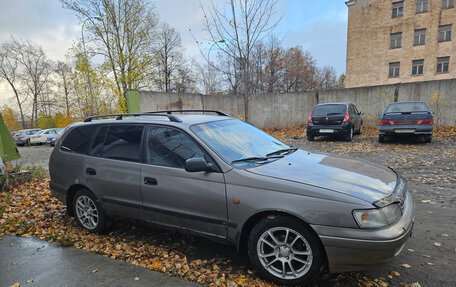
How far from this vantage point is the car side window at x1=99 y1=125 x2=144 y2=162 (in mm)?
3359

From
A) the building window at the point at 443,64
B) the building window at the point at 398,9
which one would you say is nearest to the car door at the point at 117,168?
the building window at the point at 443,64

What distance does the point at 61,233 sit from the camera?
385 cm

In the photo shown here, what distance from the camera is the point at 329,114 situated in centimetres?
1109

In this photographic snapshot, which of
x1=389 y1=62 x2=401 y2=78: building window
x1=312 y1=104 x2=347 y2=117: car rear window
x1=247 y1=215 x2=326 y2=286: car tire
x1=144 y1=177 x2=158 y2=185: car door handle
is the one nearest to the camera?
x1=247 y1=215 x2=326 y2=286: car tire

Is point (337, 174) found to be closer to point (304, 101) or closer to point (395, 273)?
point (395, 273)

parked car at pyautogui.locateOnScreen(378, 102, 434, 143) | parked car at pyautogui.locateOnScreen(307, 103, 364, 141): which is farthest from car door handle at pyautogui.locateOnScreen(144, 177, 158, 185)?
parked car at pyautogui.locateOnScreen(378, 102, 434, 143)

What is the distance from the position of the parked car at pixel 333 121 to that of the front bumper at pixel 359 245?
30.3 ft

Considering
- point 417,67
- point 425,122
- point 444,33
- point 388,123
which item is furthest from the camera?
point 417,67

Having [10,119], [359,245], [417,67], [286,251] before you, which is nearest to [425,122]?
[359,245]

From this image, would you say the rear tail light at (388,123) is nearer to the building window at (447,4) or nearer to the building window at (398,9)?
the building window at (398,9)

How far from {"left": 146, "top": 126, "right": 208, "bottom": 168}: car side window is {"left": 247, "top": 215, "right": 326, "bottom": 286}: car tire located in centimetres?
105

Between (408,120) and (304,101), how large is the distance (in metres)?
8.04

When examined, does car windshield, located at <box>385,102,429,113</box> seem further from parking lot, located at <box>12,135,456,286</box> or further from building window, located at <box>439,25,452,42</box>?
building window, located at <box>439,25,452,42</box>

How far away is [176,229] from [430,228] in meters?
3.39
